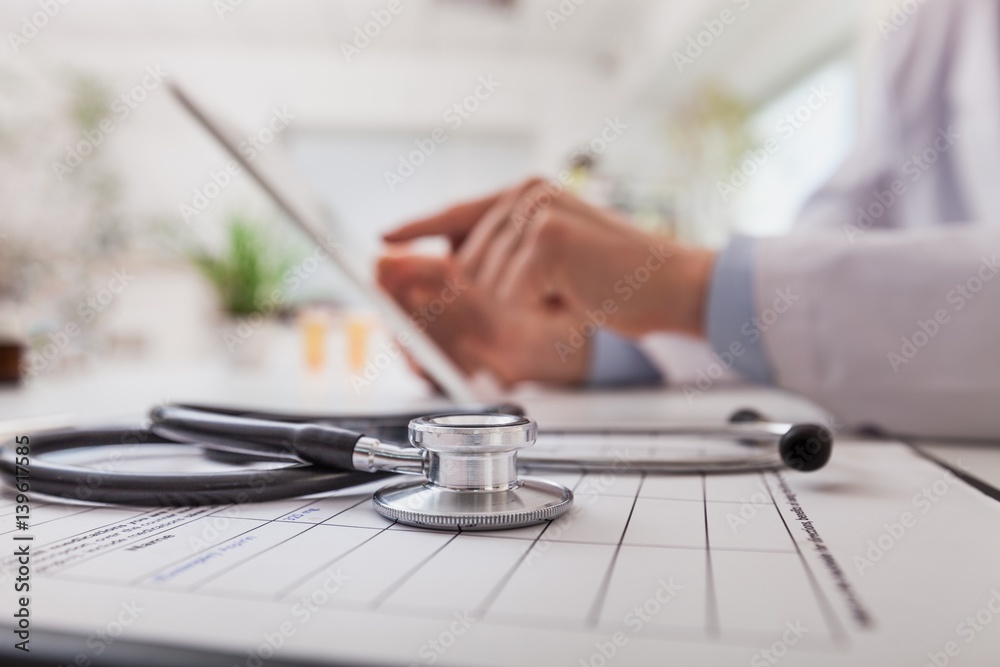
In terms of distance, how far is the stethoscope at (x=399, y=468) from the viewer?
27cm

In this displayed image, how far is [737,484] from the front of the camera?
0.36 metres

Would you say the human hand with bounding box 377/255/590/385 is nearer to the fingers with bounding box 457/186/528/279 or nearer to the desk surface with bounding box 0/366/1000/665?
the fingers with bounding box 457/186/528/279

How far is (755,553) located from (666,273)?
425 millimetres

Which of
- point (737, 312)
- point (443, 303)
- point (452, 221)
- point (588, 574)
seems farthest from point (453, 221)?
point (588, 574)

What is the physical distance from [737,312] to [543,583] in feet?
1.46

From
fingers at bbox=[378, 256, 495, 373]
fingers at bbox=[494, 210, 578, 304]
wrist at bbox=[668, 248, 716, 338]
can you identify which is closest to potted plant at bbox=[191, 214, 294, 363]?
fingers at bbox=[378, 256, 495, 373]

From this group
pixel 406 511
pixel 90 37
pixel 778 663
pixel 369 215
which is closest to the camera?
pixel 778 663

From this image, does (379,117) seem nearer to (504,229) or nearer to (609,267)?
(504,229)

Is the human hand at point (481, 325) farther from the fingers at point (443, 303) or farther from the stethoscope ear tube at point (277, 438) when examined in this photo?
the stethoscope ear tube at point (277, 438)

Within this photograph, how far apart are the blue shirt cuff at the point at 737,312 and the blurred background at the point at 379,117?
2352 millimetres

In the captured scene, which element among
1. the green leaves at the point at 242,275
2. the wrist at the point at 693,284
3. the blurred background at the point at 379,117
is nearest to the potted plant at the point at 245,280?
the green leaves at the point at 242,275

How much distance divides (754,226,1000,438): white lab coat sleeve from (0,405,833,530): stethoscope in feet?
0.69

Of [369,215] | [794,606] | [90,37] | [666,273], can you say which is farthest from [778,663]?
[90,37]

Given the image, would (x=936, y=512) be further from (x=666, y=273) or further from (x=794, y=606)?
(x=666, y=273)
